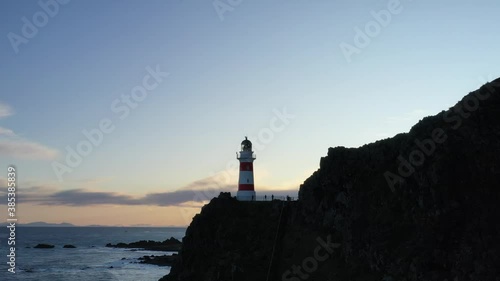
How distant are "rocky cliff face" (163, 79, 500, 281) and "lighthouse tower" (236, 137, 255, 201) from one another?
7143mm

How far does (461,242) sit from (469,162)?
5773 mm

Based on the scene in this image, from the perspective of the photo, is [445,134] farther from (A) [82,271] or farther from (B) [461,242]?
(A) [82,271]

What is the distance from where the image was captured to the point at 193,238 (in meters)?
52.6

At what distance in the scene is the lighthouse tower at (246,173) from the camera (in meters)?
59.5

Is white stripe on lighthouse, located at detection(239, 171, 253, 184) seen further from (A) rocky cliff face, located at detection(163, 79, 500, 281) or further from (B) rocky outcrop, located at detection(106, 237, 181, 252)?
(B) rocky outcrop, located at detection(106, 237, 181, 252)

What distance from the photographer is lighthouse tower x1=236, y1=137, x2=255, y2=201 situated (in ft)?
195

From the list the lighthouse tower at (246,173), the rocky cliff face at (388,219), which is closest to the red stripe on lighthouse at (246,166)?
the lighthouse tower at (246,173)

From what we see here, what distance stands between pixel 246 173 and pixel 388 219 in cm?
2648

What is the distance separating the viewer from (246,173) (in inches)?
2425

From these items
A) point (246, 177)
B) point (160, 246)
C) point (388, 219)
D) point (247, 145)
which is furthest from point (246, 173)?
point (160, 246)

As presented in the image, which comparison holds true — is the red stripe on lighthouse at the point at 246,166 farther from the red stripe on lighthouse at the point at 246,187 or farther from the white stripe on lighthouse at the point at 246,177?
the red stripe on lighthouse at the point at 246,187

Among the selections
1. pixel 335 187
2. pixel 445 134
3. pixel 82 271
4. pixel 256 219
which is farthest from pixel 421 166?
pixel 82 271

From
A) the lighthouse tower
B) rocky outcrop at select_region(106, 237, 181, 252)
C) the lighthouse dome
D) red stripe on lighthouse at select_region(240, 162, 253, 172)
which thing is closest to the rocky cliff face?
the lighthouse tower

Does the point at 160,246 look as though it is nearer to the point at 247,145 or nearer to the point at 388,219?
the point at 247,145
